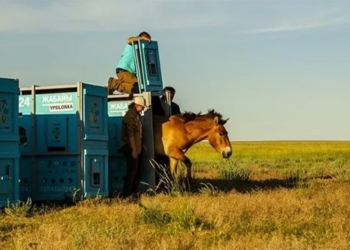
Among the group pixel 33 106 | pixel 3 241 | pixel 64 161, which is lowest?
pixel 3 241

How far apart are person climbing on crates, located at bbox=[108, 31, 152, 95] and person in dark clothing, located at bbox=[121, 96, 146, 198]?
56.0 inches

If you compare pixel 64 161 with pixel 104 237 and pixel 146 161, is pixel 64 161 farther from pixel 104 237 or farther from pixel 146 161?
pixel 104 237

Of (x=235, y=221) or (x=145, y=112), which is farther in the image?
(x=145, y=112)

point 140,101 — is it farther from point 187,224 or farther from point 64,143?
point 187,224

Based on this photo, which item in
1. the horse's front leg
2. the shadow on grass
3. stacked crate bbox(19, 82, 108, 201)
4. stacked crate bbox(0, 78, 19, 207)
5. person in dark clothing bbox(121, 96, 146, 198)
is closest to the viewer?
stacked crate bbox(0, 78, 19, 207)

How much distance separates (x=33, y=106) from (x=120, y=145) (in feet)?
7.04

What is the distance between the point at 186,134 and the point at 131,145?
1.84 meters

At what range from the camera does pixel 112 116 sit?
18.2 m

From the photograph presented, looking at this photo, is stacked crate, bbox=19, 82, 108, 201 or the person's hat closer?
stacked crate, bbox=19, 82, 108, 201

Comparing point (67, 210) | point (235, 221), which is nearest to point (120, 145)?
point (67, 210)

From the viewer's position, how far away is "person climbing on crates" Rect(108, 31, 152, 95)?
18.6m

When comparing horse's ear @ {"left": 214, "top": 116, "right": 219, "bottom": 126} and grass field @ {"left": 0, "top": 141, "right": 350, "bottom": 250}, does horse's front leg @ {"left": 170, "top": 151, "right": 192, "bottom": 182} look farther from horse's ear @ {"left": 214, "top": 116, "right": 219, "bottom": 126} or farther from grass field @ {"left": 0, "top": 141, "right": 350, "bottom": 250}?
grass field @ {"left": 0, "top": 141, "right": 350, "bottom": 250}

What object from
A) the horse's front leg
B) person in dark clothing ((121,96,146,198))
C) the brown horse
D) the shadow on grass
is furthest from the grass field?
the shadow on grass

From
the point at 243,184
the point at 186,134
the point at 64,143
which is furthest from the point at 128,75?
the point at 243,184
